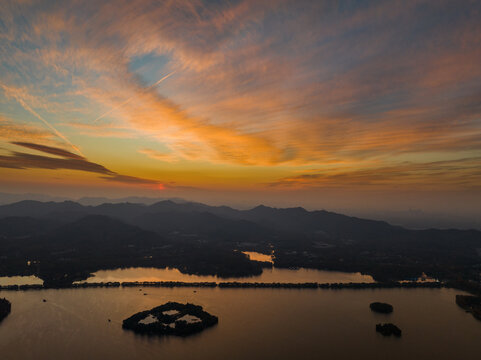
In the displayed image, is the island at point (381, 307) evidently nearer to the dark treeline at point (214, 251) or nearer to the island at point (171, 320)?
the dark treeline at point (214, 251)

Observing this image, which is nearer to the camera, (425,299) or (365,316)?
(365,316)

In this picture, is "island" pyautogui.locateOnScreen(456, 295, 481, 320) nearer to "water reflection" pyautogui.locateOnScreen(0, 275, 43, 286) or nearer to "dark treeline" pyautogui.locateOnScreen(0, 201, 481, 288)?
"dark treeline" pyautogui.locateOnScreen(0, 201, 481, 288)

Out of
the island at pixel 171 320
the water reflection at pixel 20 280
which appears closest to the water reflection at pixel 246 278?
the water reflection at pixel 20 280

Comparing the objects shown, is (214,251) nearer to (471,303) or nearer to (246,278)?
(246,278)

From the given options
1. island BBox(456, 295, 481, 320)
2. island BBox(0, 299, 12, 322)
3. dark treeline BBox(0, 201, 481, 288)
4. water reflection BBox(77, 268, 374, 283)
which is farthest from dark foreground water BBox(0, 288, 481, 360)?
dark treeline BBox(0, 201, 481, 288)

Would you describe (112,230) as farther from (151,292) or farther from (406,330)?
(406,330)

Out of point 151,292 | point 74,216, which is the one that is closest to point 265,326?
point 151,292
